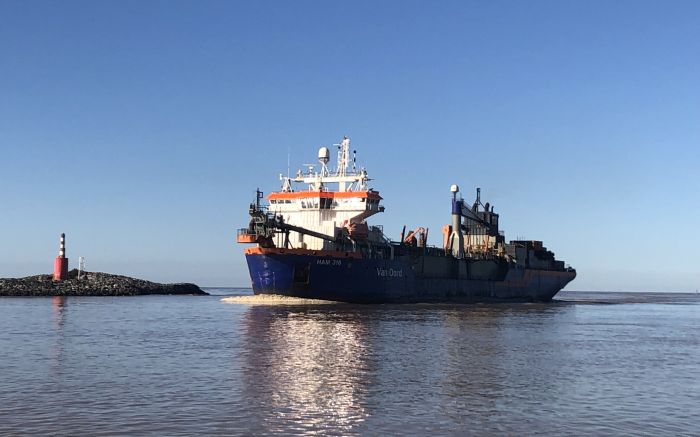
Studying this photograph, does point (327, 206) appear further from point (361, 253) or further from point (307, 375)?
point (307, 375)

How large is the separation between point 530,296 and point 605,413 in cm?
7768

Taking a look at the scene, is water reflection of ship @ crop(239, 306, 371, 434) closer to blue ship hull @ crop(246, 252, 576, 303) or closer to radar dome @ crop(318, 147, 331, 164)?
blue ship hull @ crop(246, 252, 576, 303)

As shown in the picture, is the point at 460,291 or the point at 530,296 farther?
the point at 530,296

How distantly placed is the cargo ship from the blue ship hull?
0.28 feet

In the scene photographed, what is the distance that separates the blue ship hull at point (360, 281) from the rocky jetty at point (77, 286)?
138 feet

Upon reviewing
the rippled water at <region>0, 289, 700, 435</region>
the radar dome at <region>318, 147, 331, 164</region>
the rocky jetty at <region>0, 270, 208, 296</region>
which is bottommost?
the rippled water at <region>0, 289, 700, 435</region>

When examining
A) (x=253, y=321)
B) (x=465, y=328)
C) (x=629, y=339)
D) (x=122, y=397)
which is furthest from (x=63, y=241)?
(x=122, y=397)

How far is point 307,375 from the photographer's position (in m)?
21.1

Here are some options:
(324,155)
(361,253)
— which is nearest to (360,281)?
(361,253)

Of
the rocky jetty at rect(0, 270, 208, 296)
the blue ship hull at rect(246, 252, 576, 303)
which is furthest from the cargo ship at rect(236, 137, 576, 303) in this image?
the rocky jetty at rect(0, 270, 208, 296)

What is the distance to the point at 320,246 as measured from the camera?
61188 millimetres

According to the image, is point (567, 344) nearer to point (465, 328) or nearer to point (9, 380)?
point (465, 328)

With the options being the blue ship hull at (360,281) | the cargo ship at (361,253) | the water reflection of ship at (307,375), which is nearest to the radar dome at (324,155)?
the cargo ship at (361,253)

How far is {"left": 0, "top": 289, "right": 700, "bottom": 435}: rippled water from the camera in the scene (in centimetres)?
1470
